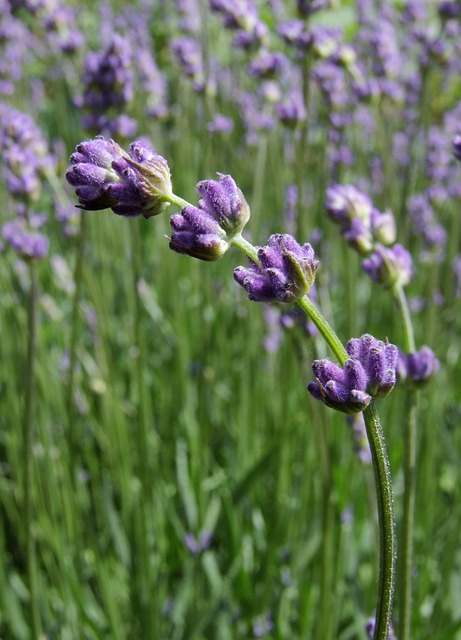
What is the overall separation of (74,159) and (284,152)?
3.99 m

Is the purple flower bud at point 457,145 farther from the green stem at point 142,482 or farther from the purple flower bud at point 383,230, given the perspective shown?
the green stem at point 142,482

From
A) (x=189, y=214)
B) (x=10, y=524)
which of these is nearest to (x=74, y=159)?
(x=189, y=214)

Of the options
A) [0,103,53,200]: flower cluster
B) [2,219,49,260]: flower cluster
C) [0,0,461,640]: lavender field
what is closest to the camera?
[0,0,461,640]: lavender field

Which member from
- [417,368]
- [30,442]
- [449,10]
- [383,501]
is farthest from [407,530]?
[449,10]

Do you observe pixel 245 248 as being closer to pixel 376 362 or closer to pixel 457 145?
pixel 376 362

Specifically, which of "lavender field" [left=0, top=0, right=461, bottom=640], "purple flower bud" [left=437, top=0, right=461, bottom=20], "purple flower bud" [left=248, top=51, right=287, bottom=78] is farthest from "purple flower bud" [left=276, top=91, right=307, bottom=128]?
"purple flower bud" [left=437, top=0, right=461, bottom=20]

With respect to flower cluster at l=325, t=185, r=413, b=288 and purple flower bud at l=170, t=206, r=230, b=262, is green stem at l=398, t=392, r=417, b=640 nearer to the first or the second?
flower cluster at l=325, t=185, r=413, b=288

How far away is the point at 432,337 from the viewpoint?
2.28 m

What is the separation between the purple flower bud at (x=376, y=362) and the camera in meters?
0.87

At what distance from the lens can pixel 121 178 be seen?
934 millimetres

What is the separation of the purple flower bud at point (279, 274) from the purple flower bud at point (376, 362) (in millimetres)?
86

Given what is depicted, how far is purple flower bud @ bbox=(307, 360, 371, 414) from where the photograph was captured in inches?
33.2

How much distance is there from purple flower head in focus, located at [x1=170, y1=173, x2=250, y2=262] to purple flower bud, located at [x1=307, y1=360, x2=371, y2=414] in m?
0.17

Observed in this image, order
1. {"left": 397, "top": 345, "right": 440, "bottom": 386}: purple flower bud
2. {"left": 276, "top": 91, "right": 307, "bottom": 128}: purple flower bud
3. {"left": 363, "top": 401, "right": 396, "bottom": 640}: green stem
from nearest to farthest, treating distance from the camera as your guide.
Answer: {"left": 363, "top": 401, "right": 396, "bottom": 640}: green stem, {"left": 397, "top": 345, "right": 440, "bottom": 386}: purple flower bud, {"left": 276, "top": 91, "right": 307, "bottom": 128}: purple flower bud
